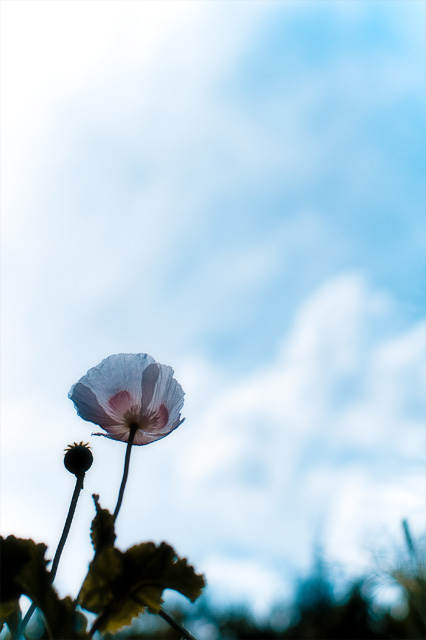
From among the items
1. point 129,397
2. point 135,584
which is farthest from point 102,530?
point 129,397

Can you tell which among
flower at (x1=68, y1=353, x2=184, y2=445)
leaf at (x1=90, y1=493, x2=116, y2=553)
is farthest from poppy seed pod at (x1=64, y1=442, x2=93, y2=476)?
leaf at (x1=90, y1=493, x2=116, y2=553)

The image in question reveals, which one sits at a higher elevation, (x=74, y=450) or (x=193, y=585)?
(x=74, y=450)

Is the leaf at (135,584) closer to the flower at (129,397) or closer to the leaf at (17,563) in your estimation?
the leaf at (17,563)

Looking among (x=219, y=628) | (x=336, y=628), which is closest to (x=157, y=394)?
(x=336, y=628)

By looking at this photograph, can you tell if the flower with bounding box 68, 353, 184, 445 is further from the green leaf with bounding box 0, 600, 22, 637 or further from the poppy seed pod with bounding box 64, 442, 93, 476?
the green leaf with bounding box 0, 600, 22, 637

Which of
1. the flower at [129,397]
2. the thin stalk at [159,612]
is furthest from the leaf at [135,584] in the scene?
the flower at [129,397]

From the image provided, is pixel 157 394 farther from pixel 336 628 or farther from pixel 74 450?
pixel 336 628
